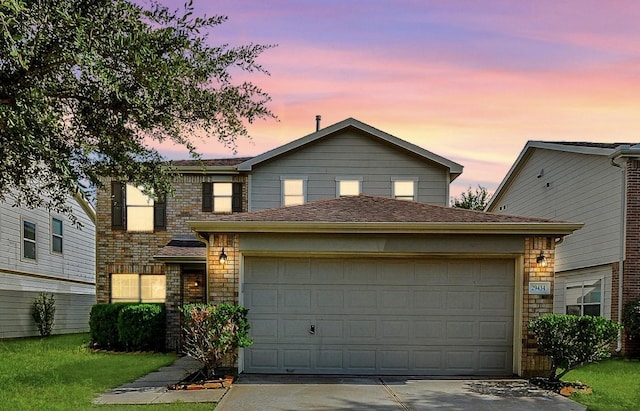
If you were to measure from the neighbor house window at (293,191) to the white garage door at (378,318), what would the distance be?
6.95m

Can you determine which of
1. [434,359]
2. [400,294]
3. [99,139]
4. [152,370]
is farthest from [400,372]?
[99,139]

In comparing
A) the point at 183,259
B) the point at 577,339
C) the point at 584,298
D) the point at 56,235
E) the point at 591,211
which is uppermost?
the point at 591,211

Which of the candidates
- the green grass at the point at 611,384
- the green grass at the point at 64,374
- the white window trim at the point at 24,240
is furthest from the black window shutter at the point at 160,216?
the green grass at the point at 611,384

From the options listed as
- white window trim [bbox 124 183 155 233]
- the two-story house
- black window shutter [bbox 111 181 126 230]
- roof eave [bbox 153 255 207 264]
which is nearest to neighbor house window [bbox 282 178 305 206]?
roof eave [bbox 153 255 207 264]

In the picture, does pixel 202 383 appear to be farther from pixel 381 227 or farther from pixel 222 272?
pixel 381 227

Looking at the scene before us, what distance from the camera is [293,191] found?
57.3 feet

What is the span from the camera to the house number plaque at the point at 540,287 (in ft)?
33.5

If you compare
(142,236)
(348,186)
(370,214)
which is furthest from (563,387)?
(142,236)

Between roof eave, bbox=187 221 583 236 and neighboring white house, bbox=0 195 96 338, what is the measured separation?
36.2ft

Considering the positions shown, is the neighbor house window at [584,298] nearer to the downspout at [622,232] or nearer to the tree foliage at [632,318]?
the downspout at [622,232]

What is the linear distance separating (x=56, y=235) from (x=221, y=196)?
26.6 feet

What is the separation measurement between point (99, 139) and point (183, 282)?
21.7 ft

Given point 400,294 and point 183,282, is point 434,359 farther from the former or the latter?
point 183,282

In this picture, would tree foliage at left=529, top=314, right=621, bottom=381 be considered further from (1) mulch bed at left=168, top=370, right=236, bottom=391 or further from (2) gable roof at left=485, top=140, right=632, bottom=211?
(2) gable roof at left=485, top=140, right=632, bottom=211
